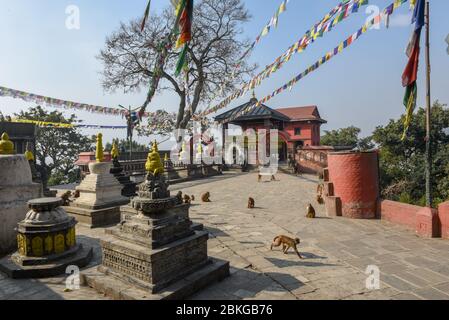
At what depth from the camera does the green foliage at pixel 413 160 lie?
30.9ft

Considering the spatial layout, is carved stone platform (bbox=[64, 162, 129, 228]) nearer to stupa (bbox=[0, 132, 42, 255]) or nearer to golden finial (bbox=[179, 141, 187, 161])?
stupa (bbox=[0, 132, 42, 255])

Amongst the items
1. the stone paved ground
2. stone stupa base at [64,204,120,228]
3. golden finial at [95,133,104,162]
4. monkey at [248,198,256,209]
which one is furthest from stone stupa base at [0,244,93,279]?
monkey at [248,198,256,209]

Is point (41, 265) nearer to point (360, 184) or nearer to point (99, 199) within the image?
point (99, 199)

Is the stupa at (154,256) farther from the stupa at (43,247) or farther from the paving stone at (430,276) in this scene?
the paving stone at (430,276)

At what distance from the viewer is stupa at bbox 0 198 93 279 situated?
506cm

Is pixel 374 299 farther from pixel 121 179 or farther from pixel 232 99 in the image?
pixel 232 99

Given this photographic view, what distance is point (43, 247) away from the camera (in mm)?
5281

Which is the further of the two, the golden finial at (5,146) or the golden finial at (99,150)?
the golden finial at (99,150)

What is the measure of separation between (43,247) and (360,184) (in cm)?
→ 856

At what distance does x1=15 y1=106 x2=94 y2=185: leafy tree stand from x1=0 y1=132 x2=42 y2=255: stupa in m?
27.1

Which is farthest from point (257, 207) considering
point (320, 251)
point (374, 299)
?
point (374, 299)

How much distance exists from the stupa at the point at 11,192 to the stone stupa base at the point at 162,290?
2.87 meters

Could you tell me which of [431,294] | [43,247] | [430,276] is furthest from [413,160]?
[43,247]

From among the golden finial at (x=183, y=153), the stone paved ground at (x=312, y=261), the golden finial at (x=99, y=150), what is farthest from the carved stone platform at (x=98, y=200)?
the golden finial at (x=183, y=153)
